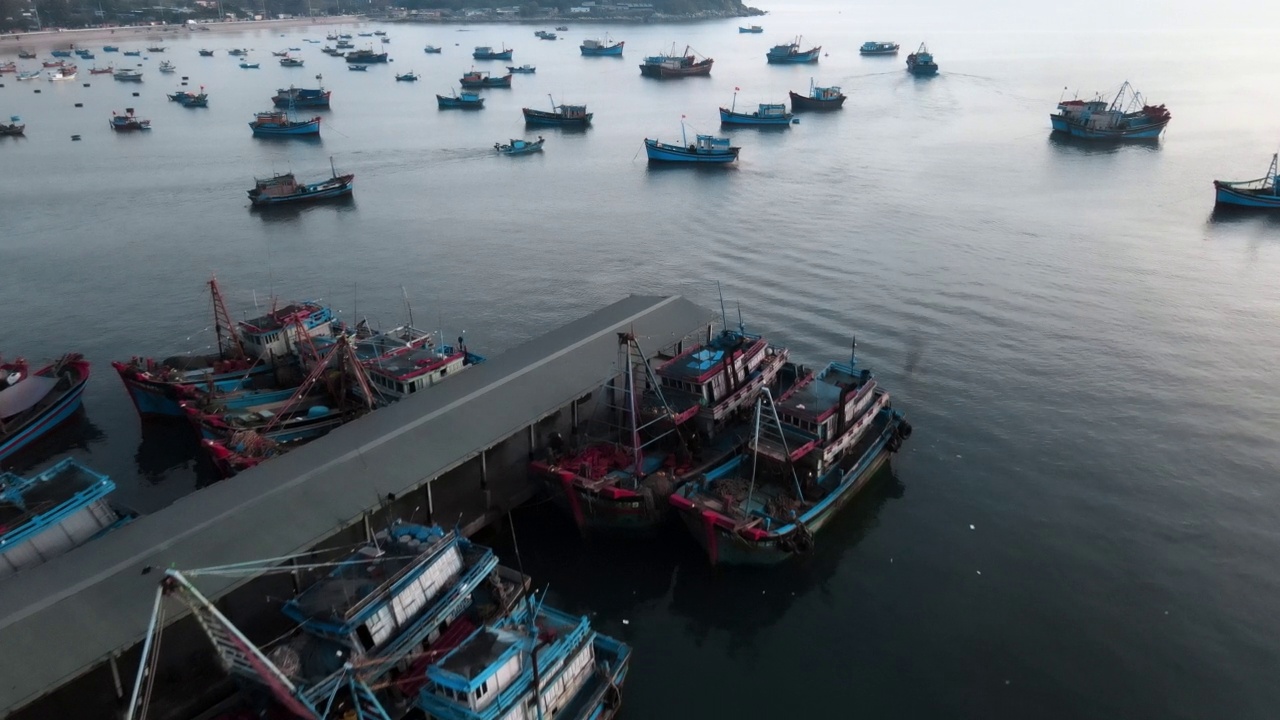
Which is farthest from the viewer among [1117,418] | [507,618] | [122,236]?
[122,236]

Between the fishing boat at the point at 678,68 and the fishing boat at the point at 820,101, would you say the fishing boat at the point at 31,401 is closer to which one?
the fishing boat at the point at 820,101

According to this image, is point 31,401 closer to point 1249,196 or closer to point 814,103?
point 1249,196

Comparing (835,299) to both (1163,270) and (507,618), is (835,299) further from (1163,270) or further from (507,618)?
(507,618)

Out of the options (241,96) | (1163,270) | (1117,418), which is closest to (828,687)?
(1117,418)

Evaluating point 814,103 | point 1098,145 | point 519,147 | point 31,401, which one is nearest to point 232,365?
point 31,401

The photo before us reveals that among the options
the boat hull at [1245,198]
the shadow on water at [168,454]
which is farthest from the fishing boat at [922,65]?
the shadow on water at [168,454]

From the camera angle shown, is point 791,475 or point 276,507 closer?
point 276,507
